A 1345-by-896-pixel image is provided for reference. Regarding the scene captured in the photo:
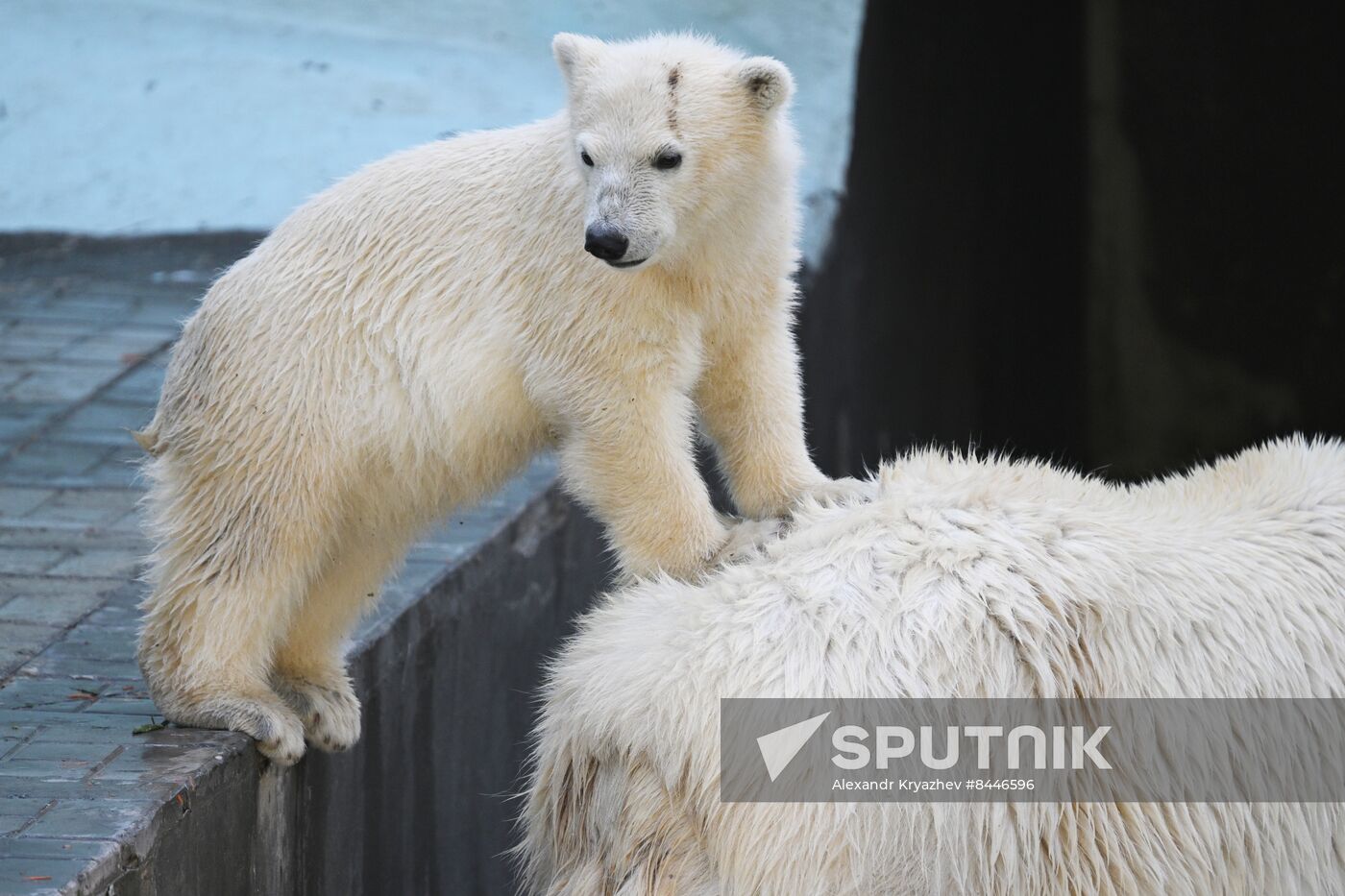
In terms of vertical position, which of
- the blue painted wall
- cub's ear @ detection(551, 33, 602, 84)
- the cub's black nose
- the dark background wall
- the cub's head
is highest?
cub's ear @ detection(551, 33, 602, 84)

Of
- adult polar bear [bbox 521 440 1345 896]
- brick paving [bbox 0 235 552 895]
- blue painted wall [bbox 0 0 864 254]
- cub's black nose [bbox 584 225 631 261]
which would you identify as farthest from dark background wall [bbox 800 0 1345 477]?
adult polar bear [bbox 521 440 1345 896]

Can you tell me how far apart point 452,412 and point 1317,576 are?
161cm

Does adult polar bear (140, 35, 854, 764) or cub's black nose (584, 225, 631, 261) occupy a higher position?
cub's black nose (584, 225, 631, 261)

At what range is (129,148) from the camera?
21.9 ft

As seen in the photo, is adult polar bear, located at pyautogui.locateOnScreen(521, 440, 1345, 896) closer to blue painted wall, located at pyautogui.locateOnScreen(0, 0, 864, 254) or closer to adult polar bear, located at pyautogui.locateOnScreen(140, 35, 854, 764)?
adult polar bear, located at pyautogui.locateOnScreen(140, 35, 854, 764)

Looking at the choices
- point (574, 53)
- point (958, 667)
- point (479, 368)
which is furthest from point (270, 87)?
point (958, 667)

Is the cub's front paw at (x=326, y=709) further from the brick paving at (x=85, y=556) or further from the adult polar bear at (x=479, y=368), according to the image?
the brick paving at (x=85, y=556)

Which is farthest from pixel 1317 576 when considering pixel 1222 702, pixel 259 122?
pixel 259 122

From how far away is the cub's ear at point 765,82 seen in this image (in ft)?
9.76

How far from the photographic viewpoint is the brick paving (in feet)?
8.03

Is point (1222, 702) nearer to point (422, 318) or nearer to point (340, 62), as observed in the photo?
point (422, 318)
